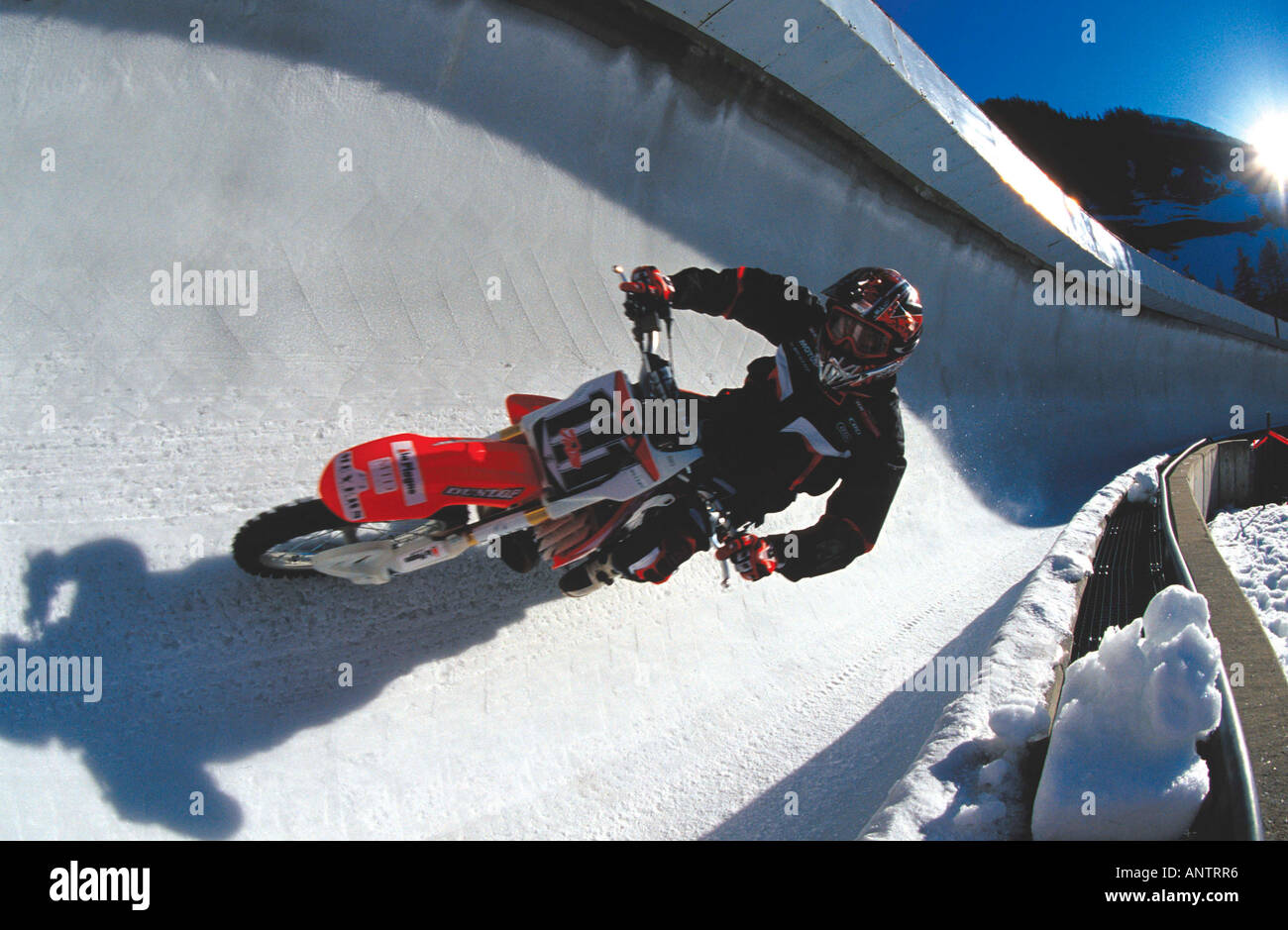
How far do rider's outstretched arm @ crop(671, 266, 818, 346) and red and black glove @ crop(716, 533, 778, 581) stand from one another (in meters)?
0.95

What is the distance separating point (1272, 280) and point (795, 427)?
1932cm

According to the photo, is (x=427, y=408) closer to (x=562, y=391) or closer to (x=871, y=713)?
(x=562, y=391)

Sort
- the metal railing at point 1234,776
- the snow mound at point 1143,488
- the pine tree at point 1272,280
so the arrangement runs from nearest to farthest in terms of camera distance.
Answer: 1. the metal railing at point 1234,776
2. the snow mound at point 1143,488
3. the pine tree at point 1272,280

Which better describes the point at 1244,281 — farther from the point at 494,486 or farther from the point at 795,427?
the point at 494,486

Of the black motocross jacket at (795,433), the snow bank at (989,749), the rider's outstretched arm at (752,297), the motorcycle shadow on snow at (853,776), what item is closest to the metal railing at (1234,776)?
the snow bank at (989,749)

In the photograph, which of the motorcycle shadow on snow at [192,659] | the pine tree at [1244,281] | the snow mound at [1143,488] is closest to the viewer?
the motorcycle shadow on snow at [192,659]

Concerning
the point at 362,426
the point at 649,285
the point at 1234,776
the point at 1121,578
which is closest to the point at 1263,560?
the point at 1121,578

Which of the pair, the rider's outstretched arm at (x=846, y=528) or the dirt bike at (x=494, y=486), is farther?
the rider's outstretched arm at (x=846, y=528)

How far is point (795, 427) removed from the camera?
2811 millimetres

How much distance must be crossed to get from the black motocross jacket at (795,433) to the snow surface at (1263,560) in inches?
57.6

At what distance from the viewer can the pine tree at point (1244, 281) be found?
52.3 feet

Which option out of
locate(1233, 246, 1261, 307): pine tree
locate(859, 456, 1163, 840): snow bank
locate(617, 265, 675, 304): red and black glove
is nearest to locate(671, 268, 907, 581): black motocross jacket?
locate(617, 265, 675, 304): red and black glove

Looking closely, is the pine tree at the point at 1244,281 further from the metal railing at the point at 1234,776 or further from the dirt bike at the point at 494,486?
the dirt bike at the point at 494,486
